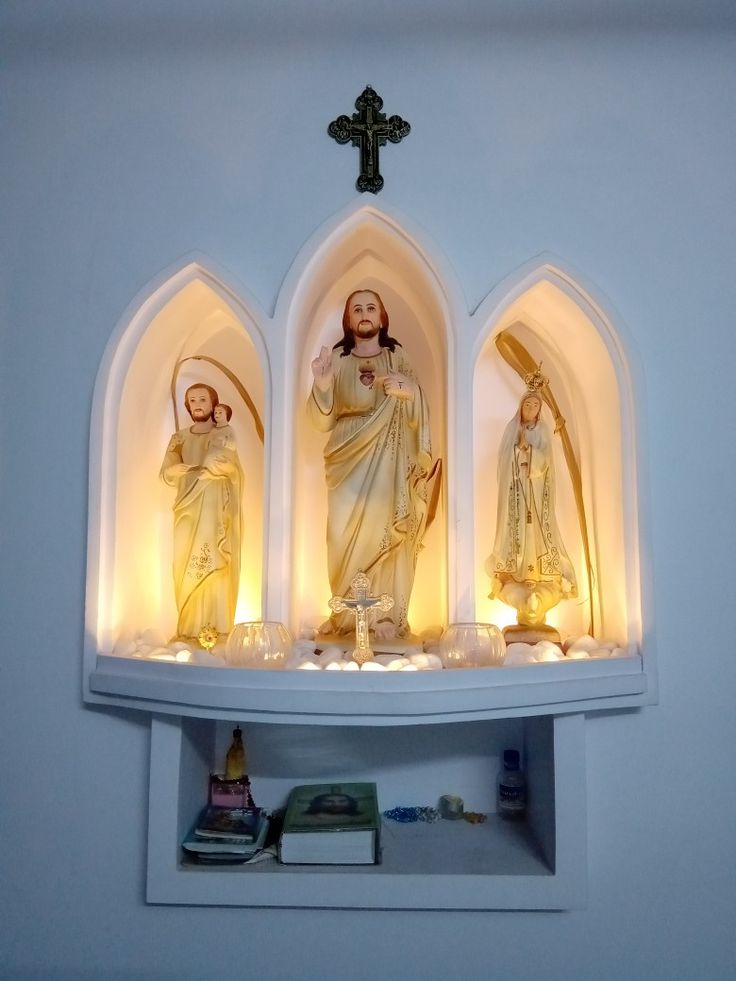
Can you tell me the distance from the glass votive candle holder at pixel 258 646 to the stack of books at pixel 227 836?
473mm

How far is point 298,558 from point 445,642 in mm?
582

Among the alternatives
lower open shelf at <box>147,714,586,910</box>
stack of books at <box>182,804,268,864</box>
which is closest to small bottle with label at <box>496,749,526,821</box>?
lower open shelf at <box>147,714,586,910</box>

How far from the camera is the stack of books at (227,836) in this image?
1912 millimetres

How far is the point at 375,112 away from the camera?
2.17 metres

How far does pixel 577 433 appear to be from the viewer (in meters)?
2.38

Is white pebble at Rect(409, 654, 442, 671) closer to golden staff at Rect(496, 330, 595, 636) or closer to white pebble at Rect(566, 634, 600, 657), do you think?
white pebble at Rect(566, 634, 600, 657)

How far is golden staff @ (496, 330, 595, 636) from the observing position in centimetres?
229

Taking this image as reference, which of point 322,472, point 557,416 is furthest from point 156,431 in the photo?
point 557,416

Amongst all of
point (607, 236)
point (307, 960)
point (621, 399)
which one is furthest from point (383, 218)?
point (307, 960)

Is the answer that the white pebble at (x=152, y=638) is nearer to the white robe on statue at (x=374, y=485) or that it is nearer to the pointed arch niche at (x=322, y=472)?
the pointed arch niche at (x=322, y=472)

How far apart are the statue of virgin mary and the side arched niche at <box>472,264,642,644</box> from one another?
0.09m

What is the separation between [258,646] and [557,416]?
1202 mm

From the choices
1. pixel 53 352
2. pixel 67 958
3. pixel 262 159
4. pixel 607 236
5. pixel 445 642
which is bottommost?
pixel 67 958

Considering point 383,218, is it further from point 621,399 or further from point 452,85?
point 621,399
